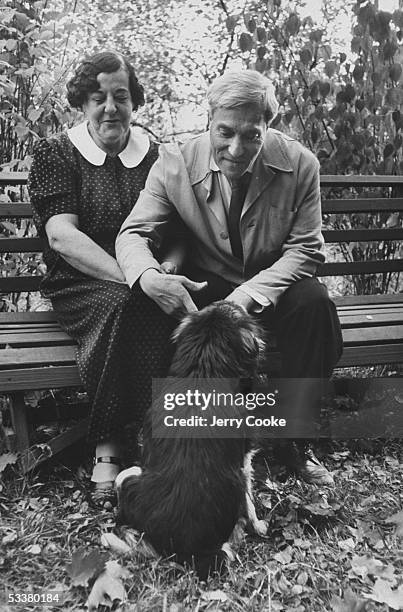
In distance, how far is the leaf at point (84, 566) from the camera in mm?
1939

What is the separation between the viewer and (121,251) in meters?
2.52

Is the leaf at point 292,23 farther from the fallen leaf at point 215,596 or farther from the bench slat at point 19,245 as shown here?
the fallen leaf at point 215,596

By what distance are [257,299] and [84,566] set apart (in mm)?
1019

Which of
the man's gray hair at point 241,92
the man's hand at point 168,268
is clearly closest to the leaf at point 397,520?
the man's hand at point 168,268

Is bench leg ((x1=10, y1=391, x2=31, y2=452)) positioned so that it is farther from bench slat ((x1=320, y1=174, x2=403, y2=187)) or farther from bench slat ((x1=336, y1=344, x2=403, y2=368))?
bench slat ((x1=320, y1=174, x2=403, y2=187))

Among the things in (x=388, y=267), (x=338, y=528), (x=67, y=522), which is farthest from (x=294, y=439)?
(x=388, y=267)

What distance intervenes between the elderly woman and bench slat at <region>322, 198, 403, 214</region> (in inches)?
45.2

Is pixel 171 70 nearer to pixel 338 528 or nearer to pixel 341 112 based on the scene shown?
pixel 341 112

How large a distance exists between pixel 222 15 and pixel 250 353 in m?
4.48

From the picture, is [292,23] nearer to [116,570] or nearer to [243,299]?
[243,299]

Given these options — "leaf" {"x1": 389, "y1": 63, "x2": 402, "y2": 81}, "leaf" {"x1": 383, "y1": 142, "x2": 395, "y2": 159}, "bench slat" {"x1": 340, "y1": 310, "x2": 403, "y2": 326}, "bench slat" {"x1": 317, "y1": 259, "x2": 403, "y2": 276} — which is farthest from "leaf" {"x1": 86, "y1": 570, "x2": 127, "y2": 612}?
"leaf" {"x1": 389, "y1": 63, "x2": 402, "y2": 81}

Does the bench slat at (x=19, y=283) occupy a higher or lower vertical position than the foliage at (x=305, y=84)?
lower

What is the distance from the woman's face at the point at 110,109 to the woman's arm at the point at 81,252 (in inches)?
15.9

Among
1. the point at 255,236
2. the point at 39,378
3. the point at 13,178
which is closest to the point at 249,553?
the point at 39,378
